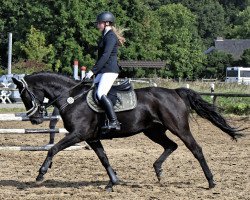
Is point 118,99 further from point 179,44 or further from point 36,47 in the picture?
point 179,44

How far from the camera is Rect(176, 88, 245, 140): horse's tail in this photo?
416 inches

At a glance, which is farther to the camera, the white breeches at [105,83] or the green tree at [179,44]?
the green tree at [179,44]

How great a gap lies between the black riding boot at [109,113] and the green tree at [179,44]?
72392 mm

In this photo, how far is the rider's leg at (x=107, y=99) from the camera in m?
9.92

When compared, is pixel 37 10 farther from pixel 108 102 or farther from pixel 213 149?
pixel 108 102

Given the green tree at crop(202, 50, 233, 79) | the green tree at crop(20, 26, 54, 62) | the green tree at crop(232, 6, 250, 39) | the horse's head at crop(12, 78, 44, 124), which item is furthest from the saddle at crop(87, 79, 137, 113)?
the green tree at crop(232, 6, 250, 39)

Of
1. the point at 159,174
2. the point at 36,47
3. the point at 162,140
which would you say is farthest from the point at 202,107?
the point at 36,47

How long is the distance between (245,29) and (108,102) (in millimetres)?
113995

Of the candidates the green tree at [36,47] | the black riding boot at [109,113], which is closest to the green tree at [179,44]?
the green tree at [36,47]

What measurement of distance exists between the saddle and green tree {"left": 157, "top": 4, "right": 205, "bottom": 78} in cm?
7208

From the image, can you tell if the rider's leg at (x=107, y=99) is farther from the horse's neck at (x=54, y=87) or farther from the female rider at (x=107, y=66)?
the horse's neck at (x=54, y=87)

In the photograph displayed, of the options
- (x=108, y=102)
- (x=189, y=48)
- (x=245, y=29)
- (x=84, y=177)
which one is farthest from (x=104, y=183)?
(x=245, y=29)

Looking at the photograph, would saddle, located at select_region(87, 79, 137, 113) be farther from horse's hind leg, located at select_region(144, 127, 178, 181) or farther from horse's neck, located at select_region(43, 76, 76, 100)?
horse's hind leg, located at select_region(144, 127, 178, 181)

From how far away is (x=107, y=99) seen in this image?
995cm
